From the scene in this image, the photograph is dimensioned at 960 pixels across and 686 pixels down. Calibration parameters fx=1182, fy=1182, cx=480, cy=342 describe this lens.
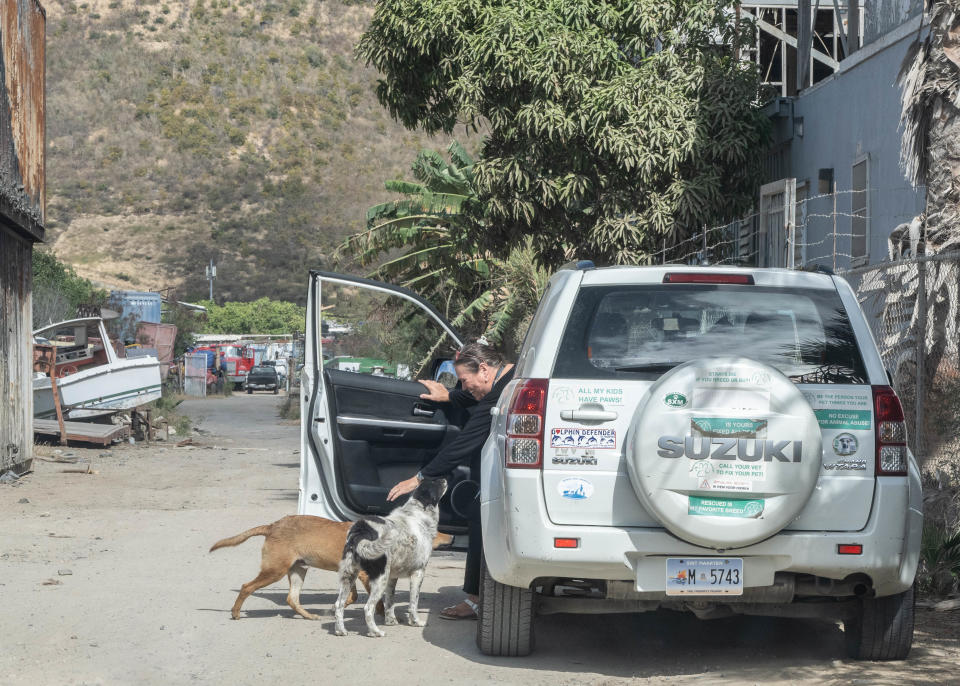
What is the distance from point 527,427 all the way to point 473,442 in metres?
1.60

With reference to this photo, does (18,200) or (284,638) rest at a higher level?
(18,200)

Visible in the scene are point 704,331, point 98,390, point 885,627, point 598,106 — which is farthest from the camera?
point 98,390

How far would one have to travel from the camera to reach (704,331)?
5719 millimetres

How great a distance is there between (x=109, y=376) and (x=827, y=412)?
23.3m

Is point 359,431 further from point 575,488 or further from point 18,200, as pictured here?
point 18,200

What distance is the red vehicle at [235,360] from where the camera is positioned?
70500 millimetres

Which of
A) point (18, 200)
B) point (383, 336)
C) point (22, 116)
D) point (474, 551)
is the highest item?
point (22, 116)

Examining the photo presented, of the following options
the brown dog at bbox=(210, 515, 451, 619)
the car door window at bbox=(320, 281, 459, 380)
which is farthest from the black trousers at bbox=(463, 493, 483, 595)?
the car door window at bbox=(320, 281, 459, 380)

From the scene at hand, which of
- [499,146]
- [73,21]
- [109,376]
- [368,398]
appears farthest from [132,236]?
[368,398]

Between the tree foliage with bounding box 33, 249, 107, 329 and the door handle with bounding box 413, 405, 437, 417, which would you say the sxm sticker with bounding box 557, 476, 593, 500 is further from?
the tree foliage with bounding box 33, 249, 107, 329

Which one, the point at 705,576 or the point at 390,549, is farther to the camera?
the point at 390,549

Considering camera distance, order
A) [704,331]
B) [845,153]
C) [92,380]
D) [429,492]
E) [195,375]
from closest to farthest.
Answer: [704,331] → [429,492] → [845,153] → [92,380] → [195,375]

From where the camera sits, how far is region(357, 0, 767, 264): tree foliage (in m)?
15.8

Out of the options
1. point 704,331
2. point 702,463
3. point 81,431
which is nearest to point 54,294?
point 81,431
